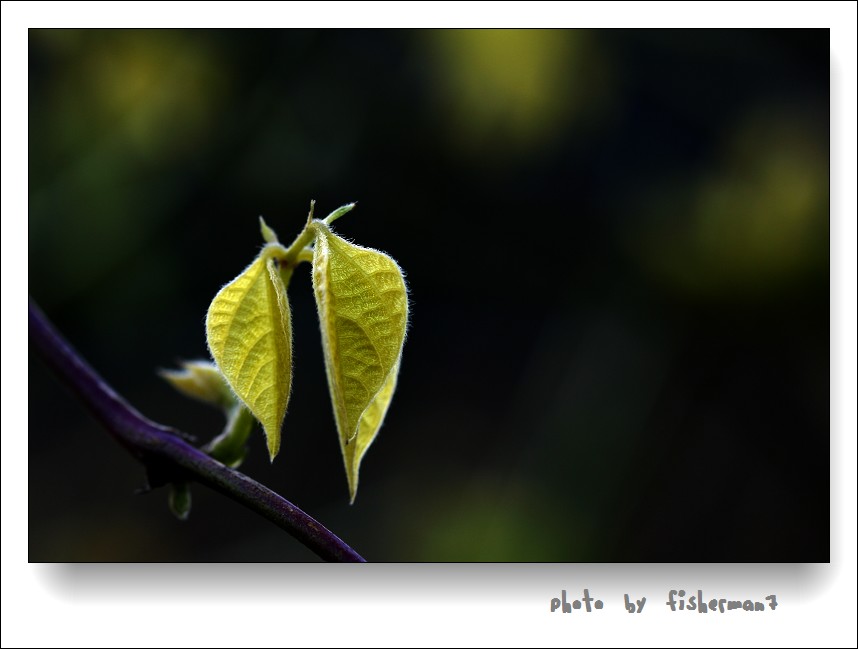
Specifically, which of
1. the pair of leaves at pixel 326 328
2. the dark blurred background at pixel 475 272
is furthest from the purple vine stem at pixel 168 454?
the dark blurred background at pixel 475 272

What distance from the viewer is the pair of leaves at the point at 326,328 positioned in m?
0.64

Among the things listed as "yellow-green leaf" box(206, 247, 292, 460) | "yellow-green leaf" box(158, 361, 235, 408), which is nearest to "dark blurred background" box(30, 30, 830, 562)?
"yellow-green leaf" box(158, 361, 235, 408)

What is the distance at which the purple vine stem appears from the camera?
63 centimetres

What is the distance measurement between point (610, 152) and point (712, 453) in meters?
0.76

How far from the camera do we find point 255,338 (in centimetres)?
68

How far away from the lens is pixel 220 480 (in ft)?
2.18

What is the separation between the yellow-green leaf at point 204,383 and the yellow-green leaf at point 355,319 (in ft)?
0.69

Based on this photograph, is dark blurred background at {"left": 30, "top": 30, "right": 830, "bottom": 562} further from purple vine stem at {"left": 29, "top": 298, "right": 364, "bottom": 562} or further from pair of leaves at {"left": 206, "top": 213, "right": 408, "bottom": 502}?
pair of leaves at {"left": 206, "top": 213, "right": 408, "bottom": 502}

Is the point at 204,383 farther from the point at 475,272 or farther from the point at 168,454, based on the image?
the point at 475,272

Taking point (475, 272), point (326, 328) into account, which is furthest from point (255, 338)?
point (475, 272)

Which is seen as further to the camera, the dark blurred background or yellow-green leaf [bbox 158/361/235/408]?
the dark blurred background

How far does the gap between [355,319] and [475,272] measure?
5.55 ft

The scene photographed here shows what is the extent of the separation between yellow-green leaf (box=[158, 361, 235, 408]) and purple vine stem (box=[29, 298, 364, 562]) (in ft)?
0.23

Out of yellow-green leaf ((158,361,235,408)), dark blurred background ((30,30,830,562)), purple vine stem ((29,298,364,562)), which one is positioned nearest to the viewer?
purple vine stem ((29,298,364,562))
